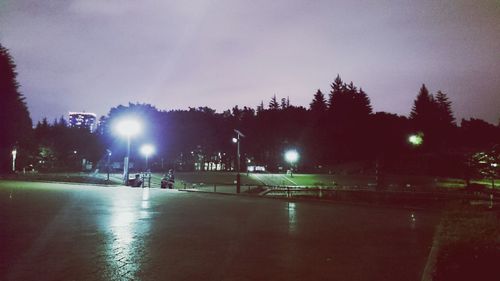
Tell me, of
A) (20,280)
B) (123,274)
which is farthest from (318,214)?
(20,280)

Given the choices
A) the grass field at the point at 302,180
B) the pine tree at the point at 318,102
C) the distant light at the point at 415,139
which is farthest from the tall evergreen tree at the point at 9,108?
the pine tree at the point at 318,102

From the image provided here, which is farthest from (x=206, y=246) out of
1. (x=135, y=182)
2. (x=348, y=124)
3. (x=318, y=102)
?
(x=318, y=102)

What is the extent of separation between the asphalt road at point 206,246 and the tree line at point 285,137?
50762mm

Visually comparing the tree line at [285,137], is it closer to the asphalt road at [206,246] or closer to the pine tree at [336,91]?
the pine tree at [336,91]

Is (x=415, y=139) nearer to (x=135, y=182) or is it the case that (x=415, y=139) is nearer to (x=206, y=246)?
(x=135, y=182)

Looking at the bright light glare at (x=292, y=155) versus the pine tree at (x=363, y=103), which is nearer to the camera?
the bright light glare at (x=292, y=155)

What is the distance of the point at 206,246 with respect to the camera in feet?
29.4

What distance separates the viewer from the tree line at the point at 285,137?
7362 cm

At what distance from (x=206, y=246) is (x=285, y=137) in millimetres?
77863

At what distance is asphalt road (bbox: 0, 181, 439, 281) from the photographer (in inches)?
264

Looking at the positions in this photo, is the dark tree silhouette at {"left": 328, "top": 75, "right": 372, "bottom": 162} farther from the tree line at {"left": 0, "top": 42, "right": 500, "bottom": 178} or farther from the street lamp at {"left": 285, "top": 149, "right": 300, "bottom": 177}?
the street lamp at {"left": 285, "top": 149, "right": 300, "bottom": 177}

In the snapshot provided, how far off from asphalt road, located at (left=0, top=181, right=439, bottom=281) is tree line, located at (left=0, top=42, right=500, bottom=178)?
50.8 meters

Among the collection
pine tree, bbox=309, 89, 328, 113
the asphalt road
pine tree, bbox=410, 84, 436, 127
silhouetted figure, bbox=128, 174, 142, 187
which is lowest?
the asphalt road

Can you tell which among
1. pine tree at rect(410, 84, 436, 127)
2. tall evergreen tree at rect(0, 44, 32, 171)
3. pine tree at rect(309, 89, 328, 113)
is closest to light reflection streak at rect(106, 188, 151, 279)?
tall evergreen tree at rect(0, 44, 32, 171)
